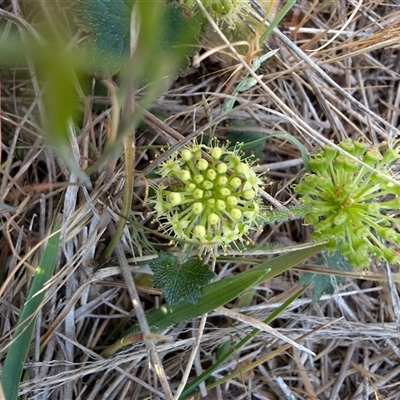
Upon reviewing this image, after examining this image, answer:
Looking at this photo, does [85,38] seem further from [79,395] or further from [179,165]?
[79,395]

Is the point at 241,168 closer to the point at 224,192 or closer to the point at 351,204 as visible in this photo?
the point at 224,192

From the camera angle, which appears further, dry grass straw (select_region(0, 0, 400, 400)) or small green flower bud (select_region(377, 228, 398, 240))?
dry grass straw (select_region(0, 0, 400, 400))

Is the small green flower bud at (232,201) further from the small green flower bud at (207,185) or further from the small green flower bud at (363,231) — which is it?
the small green flower bud at (363,231)

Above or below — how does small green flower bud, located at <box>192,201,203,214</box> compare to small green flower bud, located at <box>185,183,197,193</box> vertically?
below

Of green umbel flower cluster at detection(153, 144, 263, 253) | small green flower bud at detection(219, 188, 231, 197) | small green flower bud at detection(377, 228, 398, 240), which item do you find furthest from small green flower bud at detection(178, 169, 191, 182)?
small green flower bud at detection(377, 228, 398, 240)

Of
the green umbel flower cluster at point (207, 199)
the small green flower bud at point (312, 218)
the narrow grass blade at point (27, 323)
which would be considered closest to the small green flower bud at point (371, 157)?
the small green flower bud at point (312, 218)

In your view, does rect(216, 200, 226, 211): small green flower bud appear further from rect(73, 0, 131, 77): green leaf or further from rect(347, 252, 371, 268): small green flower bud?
rect(73, 0, 131, 77): green leaf

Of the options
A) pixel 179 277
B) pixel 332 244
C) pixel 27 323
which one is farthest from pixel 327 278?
pixel 27 323
